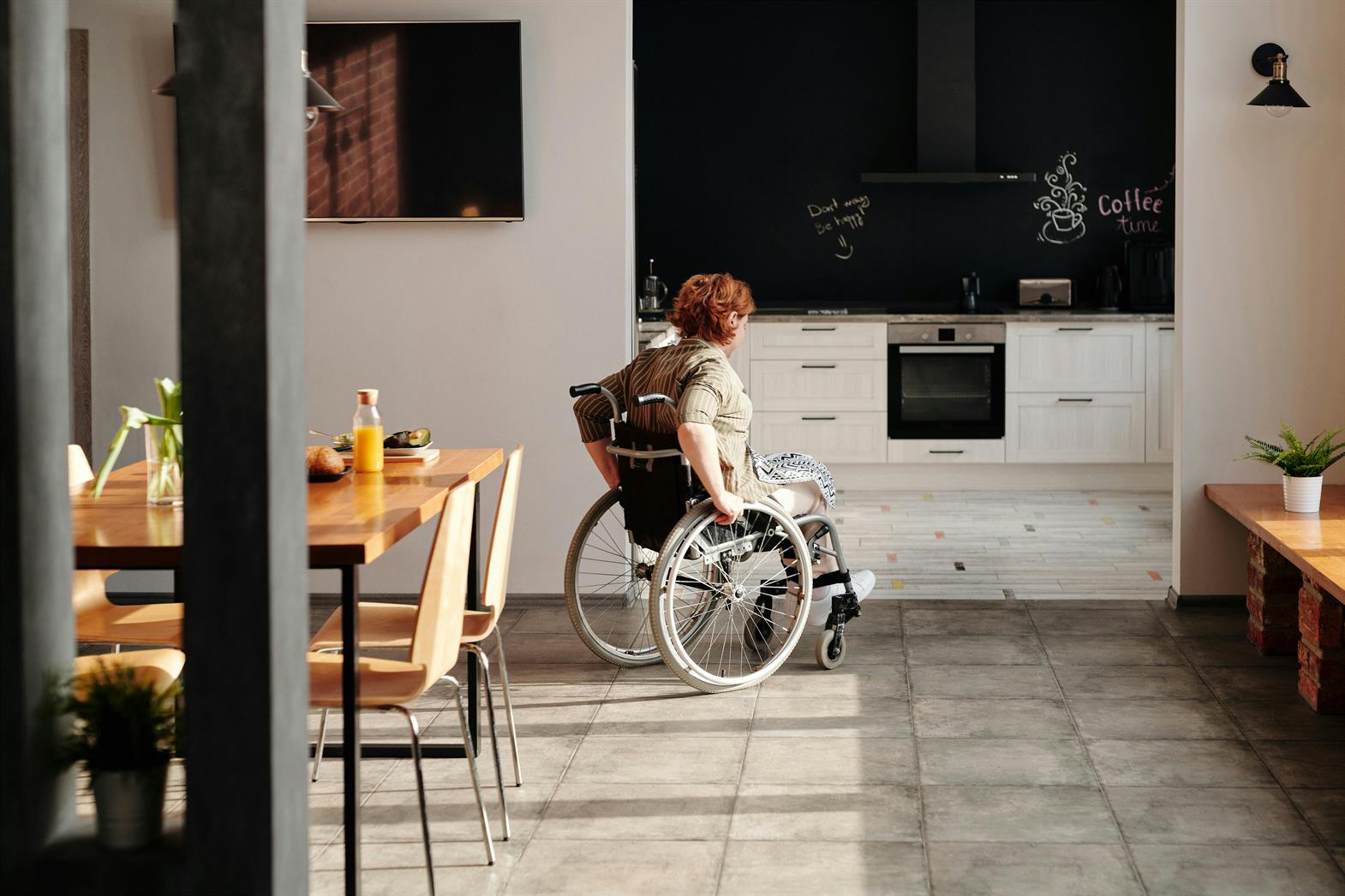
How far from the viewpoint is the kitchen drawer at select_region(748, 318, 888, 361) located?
23.7 ft

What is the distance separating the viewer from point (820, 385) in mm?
7305

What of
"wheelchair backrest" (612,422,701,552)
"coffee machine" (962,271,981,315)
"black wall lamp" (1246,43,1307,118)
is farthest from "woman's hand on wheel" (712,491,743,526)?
"coffee machine" (962,271,981,315)

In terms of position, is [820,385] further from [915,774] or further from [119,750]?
[119,750]

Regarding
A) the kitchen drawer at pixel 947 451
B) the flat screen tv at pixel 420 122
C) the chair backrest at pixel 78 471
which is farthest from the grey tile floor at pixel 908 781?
the kitchen drawer at pixel 947 451

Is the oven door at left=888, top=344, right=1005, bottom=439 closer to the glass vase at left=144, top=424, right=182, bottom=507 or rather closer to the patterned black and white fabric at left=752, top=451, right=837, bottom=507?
the patterned black and white fabric at left=752, top=451, right=837, bottom=507

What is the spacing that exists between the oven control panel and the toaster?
19.0 inches

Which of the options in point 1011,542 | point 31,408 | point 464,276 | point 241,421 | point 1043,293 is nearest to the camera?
point 241,421

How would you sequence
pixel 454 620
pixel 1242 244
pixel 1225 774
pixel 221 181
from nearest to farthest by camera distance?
pixel 221 181, pixel 454 620, pixel 1225 774, pixel 1242 244

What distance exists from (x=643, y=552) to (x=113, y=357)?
1.96 metres

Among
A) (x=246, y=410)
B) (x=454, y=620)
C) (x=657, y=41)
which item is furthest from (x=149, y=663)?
(x=657, y=41)

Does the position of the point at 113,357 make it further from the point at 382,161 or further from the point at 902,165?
the point at 902,165

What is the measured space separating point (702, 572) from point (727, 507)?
1.26ft

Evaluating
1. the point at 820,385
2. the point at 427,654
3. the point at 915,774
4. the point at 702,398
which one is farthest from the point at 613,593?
the point at 820,385

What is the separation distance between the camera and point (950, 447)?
287 inches
